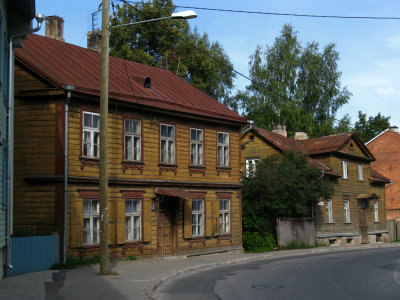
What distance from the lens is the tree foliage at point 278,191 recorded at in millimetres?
28859

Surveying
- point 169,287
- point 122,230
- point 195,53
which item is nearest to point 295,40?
point 195,53

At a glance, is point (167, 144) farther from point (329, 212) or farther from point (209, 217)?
point (329, 212)

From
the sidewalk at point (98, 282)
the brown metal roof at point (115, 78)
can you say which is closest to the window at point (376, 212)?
the brown metal roof at point (115, 78)

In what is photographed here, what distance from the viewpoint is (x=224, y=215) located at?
2630 centimetres

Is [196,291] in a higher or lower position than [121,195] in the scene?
lower

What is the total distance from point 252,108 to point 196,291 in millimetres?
37078

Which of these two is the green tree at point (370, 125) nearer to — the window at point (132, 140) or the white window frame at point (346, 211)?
the white window frame at point (346, 211)

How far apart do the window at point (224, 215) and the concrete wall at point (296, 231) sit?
4021 millimetres

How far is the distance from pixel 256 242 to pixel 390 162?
25.7 meters

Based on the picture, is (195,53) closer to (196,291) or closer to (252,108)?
(252,108)

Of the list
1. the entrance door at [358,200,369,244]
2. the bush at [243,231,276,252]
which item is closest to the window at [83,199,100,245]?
the bush at [243,231,276,252]

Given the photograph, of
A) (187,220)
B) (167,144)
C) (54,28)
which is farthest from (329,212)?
(54,28)

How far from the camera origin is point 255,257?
2412 centimetres

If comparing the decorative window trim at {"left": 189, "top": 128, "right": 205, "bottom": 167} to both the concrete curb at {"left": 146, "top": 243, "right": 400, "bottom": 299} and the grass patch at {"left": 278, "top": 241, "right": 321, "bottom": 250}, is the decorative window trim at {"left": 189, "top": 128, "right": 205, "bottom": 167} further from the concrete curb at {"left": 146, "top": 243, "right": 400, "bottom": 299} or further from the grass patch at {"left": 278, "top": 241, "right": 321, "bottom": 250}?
the grass patch at {"left": 278, "top": 241, "right": 321, "bottom": 250}
